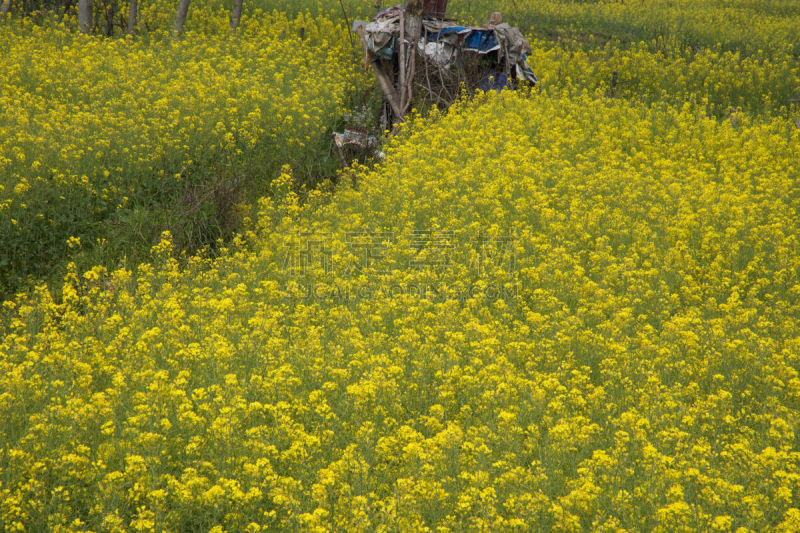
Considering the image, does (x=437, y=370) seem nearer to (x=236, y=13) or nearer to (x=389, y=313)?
(x=389, y=313)

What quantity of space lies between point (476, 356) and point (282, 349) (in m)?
1.73

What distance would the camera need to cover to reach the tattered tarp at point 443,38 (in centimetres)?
1465

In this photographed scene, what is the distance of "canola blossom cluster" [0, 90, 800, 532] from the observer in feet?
14.0

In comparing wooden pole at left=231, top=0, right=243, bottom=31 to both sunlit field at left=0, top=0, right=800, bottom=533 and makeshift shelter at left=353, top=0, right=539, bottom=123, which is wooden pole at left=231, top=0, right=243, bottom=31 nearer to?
sunlit field at left=0, top=0, right=800, bottom=533

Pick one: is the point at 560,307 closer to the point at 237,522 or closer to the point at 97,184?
the point at 237,522

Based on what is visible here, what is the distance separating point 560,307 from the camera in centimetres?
745

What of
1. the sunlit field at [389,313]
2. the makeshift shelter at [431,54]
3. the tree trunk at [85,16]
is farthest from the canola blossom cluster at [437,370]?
the tree trunk at [85,16]

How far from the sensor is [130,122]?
10281mm

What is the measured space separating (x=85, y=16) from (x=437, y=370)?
13.9 m

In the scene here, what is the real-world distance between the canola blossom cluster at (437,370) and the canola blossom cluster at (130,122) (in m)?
1.19

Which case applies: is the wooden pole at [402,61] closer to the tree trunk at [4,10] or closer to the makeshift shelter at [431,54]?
the makeshift shelter at [431,54]

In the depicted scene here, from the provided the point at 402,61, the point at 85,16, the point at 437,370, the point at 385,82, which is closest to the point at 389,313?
the point at 437,370

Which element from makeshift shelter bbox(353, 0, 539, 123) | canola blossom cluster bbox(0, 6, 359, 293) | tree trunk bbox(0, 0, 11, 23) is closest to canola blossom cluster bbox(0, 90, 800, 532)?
canola blossom cluster bbox(0, 6, 359, 293)

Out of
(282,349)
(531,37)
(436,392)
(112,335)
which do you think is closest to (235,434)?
(282,349)
